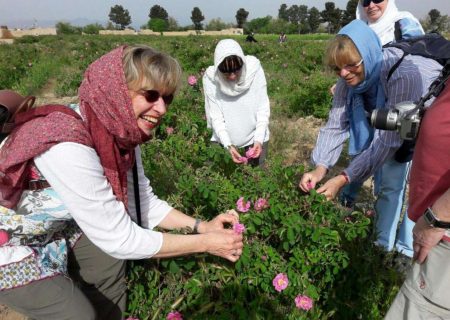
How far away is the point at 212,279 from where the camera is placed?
1784 millimetres

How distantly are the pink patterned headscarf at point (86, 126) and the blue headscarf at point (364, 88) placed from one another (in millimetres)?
1259

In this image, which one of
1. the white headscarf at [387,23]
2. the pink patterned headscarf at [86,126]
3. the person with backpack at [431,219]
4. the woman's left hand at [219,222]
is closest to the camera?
the person with backpack at [431,219]

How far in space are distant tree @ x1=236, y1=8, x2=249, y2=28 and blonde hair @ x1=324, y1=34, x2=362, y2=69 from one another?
93.0 m

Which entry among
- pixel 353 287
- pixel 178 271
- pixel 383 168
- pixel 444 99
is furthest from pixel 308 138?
pixel 444 99

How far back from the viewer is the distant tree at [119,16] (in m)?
88.2

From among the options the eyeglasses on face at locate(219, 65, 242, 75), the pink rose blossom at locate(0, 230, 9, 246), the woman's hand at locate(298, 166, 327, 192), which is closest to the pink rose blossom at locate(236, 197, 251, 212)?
the woman's hand at locate(298, 166, 327, 192)

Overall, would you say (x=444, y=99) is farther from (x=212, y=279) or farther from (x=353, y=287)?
(x=212, y=279)

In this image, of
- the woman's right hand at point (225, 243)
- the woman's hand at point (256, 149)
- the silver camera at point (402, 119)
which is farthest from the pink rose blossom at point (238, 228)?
the woman's hand at point (256, 149)

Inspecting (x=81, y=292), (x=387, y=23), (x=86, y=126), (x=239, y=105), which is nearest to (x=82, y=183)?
(x=86, y=126)

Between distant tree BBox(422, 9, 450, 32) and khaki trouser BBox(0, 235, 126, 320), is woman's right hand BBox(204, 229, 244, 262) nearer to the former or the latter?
khaki trouser BBox(0, 235, 126, 320)

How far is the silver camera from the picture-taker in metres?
1.31

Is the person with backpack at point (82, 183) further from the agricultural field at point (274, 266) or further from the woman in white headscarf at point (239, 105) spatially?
the woman in white headscarf at point (239, 105)

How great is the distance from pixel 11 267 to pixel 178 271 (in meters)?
0.69

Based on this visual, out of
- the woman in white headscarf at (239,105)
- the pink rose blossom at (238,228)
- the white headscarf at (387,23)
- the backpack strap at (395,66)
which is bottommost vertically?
the pink rose blossom at (238,228)
